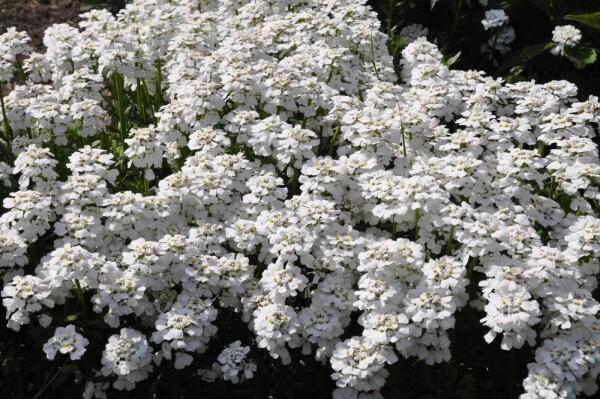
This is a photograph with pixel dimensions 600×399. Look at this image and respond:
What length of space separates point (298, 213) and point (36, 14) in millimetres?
6072

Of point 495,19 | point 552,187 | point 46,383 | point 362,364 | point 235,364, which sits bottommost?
point 46,383

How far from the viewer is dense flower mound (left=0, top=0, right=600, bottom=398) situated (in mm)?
4117

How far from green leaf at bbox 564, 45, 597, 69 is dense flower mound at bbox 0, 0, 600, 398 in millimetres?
1159

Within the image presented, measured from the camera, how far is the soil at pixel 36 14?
9.11m

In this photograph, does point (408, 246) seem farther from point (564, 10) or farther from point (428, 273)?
point (564, 10)

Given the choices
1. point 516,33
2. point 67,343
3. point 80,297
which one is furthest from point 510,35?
point 67,343

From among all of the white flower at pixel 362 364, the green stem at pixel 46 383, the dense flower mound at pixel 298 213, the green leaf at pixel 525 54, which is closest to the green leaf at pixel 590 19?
the green leaf at pixel 525 54

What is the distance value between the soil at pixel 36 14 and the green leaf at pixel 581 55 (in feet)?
17.6

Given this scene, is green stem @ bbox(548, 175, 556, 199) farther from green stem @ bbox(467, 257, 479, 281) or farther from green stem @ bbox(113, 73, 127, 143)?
green stem @ bbox(113, 73, 127, 143)

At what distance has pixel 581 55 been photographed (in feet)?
21.5

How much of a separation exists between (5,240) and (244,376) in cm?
149

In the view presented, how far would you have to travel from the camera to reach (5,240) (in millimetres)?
4430

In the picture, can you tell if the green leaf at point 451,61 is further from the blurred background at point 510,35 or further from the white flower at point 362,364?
the white flower at point 362,364

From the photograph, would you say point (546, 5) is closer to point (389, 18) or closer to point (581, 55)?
→ point (581, 55)
